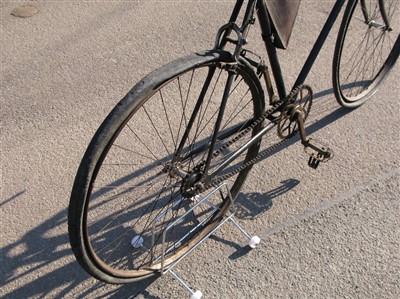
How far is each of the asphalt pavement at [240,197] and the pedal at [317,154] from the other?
118 mm

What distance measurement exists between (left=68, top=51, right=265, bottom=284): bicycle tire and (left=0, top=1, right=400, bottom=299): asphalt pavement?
161 millimetres

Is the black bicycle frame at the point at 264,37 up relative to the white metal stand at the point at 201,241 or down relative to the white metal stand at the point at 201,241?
up

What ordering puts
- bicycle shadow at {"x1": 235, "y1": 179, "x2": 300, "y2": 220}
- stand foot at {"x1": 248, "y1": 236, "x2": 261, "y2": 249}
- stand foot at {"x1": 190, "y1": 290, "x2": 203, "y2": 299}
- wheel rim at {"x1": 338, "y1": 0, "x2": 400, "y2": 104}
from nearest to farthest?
stand foot at {"x1": 190, "y1": 290, "x2": 203, "y2": 299} → stand foot at {"x1": 248, "y1": 236, "x2": 261, "y2": 249} → bicycle shadow at {"x1": 235, "y1": 179, "x2": 300, "y2": 220} → wheel rim at {"x1": 338, "y1": 0, "x2": 400, "y2": 104}

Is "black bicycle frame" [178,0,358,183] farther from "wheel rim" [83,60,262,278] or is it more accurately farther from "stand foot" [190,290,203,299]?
"stand foot" [190,290,203,299]

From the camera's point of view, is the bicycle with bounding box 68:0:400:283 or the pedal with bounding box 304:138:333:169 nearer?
the bicycle with bounding box 68:0:400:283

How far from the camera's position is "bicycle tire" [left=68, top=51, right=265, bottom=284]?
1.89 metres

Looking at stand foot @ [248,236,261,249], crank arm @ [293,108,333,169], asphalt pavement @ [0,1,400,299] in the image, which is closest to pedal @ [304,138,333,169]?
crank arm @ [293,108,333,169]

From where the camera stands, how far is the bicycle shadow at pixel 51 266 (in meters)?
2.54

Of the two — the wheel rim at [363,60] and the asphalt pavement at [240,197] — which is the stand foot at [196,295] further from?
the wheel rim at [363,60]

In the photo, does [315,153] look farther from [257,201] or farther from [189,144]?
[189,144]

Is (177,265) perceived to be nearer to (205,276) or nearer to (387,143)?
(205,276)

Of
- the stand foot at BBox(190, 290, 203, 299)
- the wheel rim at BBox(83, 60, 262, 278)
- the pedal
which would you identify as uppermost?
the wheel rim at BBox(83, 60, 262, 278)

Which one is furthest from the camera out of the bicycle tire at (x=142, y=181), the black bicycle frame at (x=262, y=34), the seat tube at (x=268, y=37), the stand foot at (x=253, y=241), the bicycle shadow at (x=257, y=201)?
the bicycle shadow at (x=257, y=201)

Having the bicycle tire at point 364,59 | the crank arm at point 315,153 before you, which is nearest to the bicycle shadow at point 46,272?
the crank arm at point 315,153
